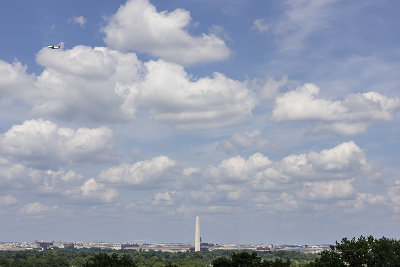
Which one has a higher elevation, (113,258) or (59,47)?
(59,47)

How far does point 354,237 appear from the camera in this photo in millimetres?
121938

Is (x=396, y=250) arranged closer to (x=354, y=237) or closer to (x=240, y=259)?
(x=354, y=237)

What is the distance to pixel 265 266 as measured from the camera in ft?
422

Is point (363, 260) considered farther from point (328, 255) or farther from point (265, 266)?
point (265, 266)

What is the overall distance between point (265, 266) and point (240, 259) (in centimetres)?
816

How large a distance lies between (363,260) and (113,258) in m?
54.2

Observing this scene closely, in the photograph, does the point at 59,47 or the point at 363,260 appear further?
the point at 59,47

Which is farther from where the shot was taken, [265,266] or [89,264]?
[265,266]

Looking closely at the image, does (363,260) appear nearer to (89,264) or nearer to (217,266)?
(217,266)

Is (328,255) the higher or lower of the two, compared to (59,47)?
lower

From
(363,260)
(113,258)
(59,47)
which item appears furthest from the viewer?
(59,47)

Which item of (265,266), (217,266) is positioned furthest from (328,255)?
(217,266)

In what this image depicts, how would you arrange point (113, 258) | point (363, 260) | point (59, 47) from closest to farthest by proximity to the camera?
point (363, 260) < point (113, 258) < point (59, 47)

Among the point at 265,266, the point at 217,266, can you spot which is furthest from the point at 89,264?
the point at 265,266
